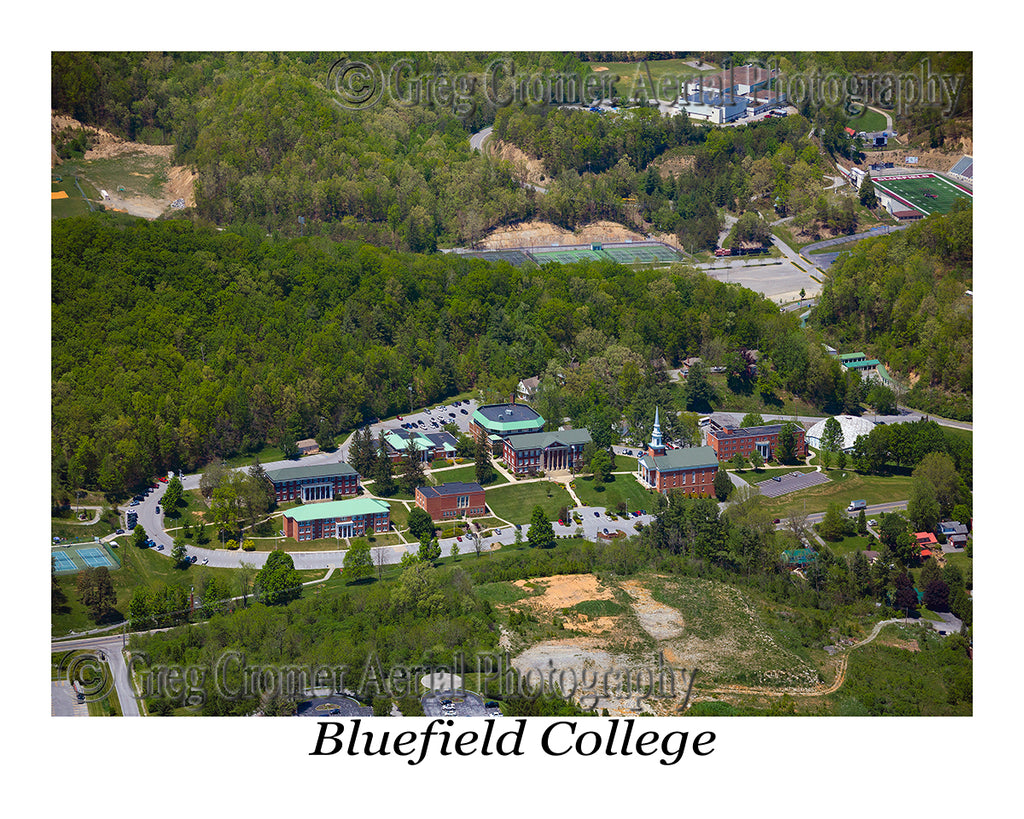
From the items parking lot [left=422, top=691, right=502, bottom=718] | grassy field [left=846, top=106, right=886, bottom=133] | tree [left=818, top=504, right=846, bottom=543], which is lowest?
parking lot [left=422, top=691, right=502, bottom=718]

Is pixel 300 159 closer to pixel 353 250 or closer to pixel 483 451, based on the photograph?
pixel 353 250

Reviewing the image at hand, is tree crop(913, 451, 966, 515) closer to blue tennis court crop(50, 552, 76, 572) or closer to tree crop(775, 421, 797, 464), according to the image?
tree crop(775, 421, 797, 464)

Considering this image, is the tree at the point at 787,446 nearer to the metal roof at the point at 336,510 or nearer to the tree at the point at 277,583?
the metal roof at the point at 336,510

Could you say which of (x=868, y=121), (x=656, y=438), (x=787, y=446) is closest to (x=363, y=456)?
(x=656, y=438)

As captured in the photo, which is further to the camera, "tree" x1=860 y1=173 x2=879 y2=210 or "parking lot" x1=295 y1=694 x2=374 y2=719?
"tree" x1=860 y1=173 x2=879 y2=210

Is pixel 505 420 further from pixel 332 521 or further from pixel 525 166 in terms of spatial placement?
pixel 525 166

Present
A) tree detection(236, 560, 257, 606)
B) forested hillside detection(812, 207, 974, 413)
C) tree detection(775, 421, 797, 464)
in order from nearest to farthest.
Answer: tree detection(236, 560, 257, 606) → tree detection(775, 421, 797, 464) → forested hillside detection(812, 207, 974, 413)

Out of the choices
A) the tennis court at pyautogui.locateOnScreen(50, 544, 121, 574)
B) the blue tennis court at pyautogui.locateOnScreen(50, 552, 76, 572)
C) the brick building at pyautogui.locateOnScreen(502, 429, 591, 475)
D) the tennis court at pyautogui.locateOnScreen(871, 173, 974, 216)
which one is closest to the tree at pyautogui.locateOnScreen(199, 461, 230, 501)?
the tennis court at pyautogui.locateOnScreen(50, 544, 121, 574)
